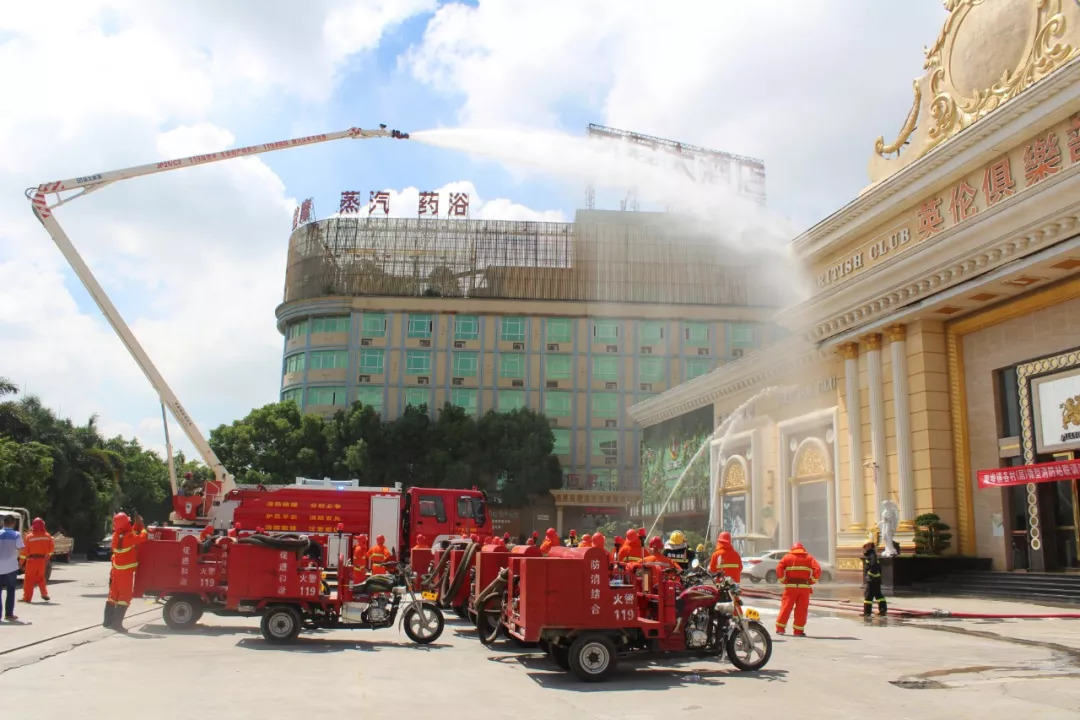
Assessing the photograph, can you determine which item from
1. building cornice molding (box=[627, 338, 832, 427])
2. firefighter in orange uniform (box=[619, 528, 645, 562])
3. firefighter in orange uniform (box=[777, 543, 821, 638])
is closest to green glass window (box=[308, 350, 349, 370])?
building cornice molding (box=[627, 338, 832, 427])

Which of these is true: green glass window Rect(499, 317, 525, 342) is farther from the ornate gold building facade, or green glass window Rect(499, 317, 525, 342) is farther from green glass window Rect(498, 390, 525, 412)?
the ornate gold building facade

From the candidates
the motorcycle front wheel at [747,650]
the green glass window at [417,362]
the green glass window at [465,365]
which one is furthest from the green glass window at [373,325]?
the motorcycle front wheel at [747,650]

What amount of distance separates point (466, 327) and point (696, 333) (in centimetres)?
1787

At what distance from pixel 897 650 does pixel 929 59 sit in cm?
2230

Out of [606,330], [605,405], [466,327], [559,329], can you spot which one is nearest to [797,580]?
[605,405]

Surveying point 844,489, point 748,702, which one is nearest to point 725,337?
point 844,489

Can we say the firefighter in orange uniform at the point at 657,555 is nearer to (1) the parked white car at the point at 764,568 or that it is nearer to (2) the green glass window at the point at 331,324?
(1) the parked white car at the point at 764,568

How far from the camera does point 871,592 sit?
17.9 m

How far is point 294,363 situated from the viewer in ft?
228

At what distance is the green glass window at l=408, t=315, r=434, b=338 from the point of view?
224 feet

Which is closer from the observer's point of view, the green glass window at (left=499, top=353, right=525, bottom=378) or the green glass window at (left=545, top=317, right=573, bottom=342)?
the green glass window at (left=499, top=353, right=525, bottom=378)

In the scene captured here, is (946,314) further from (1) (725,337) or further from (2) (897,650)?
(1) (725,337)

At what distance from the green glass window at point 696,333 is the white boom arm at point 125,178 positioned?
4331 cm

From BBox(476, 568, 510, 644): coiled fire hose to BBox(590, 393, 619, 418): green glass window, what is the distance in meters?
55.0
